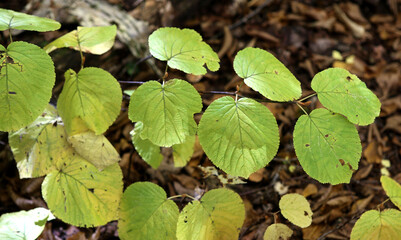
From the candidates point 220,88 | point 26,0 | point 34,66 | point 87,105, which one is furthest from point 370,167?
point 26,0

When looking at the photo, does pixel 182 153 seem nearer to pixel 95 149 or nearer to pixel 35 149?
pixel 95 149

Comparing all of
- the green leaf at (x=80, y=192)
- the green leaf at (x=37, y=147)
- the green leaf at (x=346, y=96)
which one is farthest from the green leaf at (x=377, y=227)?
the green leaf at (x=37, y=147)

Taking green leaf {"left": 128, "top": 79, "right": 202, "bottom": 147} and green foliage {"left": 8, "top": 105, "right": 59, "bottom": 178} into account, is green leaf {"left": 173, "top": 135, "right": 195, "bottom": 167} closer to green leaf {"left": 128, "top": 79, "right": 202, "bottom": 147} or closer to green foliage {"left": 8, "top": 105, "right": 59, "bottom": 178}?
green leaf {"left": 128, "top": 79, "right": 202, "bottom": 147}

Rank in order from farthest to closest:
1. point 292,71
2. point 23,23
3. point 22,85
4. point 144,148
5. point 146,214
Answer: point 292,71 < point 144,148 < point 146,214 < point 23,23 < point 22,85

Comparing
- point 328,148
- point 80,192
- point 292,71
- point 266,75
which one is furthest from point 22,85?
point 292,71

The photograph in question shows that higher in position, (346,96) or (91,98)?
(91,98)

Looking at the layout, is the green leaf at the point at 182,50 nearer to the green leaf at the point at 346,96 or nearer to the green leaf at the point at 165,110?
the green leaf at the point at 165,110

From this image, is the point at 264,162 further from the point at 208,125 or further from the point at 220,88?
the point at 220,88
